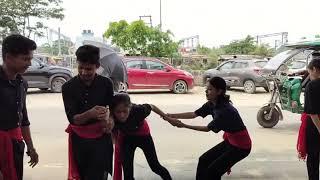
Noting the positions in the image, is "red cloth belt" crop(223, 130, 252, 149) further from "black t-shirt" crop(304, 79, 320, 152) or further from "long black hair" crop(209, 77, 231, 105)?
"black t-shirt" crop(304, 79, 320, 152)

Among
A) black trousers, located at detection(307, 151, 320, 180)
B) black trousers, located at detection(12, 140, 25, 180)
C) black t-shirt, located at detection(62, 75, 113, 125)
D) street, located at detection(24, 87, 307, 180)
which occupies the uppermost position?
black t-shirt, located at detection(62, 75, 113, 125)

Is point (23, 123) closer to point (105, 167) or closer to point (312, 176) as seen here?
point (105, 167)

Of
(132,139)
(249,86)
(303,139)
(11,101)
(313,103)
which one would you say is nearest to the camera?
(11,101)

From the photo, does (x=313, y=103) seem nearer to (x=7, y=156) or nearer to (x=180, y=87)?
(x=7, y=156)

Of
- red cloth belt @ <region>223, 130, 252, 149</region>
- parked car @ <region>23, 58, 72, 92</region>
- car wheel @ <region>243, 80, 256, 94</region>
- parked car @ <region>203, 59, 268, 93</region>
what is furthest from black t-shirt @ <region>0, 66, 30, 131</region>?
car wheel @ <region>243, 80, 256, 94</region>

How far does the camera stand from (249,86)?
1909 centimetres

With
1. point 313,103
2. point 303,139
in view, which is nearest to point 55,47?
point 303,139

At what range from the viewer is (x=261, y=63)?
65.1 feet

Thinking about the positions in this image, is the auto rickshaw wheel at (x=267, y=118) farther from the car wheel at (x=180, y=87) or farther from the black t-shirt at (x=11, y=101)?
the car wheel at (x=180, y=87)

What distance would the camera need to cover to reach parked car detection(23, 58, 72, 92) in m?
17.6

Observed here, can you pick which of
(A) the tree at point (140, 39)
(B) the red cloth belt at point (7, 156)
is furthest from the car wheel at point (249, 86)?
(B) the red cloth belt at point (7, 156)

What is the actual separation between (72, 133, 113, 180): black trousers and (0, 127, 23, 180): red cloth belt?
541mm

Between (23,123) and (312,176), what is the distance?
304cm

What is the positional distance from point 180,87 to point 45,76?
5.21m
